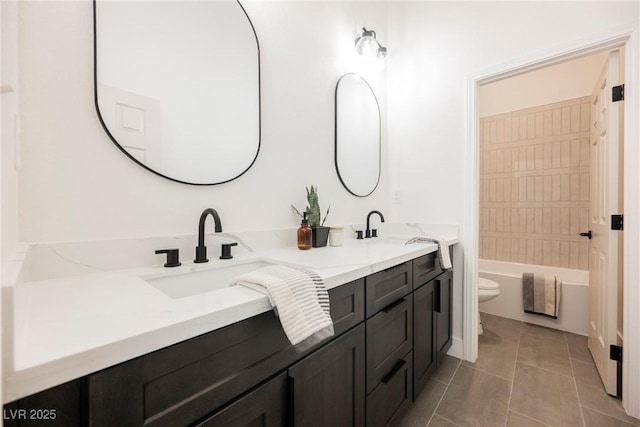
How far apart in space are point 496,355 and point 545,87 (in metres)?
2.82

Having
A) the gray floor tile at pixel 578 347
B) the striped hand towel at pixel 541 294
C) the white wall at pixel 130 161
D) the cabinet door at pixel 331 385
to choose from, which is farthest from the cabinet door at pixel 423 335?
the striped hand towel at pixel 541 294

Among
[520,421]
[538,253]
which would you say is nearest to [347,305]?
[520,421]

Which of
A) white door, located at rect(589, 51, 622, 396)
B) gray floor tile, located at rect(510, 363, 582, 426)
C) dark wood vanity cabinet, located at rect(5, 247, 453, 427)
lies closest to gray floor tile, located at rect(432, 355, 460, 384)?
gray floor tile, located at rect(510, 363, 582, 426)

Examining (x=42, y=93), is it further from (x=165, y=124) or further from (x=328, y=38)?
(x=328, y=38)

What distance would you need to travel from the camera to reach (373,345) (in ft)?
3.23

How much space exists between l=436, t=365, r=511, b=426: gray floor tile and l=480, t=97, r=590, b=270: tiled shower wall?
185cm

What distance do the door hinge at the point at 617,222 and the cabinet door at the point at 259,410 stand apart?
189 cm

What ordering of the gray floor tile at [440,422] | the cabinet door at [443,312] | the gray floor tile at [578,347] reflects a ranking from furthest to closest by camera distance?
the gray floor tile at [578,347] → the cabinet door at [443,312] → the gray floor tile at [440,422]

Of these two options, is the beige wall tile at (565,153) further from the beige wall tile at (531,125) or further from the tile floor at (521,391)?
the tile floor at (521,391)

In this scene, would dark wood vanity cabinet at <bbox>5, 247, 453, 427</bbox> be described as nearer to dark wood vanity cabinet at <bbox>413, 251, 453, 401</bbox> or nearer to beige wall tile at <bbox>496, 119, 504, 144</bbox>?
dark wood vanity cabinet at <bbox>413, 251, 453, 401</bbox>

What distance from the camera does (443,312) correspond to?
1.68m

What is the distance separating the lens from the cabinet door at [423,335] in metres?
1.31

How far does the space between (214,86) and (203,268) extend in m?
0.77

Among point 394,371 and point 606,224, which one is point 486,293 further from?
point 394,371
